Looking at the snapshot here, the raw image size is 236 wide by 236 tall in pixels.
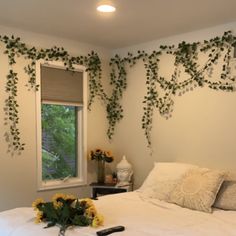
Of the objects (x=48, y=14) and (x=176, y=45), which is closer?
(x=48, y=14)

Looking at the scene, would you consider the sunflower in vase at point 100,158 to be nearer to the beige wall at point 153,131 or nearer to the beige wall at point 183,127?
the beige wall at point 153,131

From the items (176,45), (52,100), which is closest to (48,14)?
(52,100)

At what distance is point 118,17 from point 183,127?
4.66 ft

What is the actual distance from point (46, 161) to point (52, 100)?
740 millimetres

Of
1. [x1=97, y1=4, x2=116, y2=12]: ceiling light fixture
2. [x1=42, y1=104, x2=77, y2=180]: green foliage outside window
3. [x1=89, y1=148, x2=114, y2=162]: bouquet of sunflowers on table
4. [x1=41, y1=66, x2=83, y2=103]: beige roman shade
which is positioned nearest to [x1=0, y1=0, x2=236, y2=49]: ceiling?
[x1=97, y1=4, x2=116, y2=12]: ceiling light fixture

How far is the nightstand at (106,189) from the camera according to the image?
4.20 meters

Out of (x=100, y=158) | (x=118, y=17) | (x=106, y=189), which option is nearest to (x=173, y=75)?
(x=118, y=17)

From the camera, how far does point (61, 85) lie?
4.18 meters

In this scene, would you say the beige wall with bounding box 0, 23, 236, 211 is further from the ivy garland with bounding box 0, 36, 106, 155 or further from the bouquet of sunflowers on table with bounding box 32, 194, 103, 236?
the bouquet of sunflowers on table with bounding box 32, 194, 103, 236

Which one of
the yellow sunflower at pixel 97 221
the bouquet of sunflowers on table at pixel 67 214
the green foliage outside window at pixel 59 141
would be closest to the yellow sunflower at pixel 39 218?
the bouquet of sunflowers on table at pixel 67 214

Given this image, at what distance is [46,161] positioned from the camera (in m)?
4.18

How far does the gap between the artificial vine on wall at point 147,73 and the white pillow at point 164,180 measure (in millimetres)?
708

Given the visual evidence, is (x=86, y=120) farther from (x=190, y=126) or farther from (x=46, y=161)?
(x=190, y=126)

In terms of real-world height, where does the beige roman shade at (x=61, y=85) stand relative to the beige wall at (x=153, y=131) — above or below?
above
